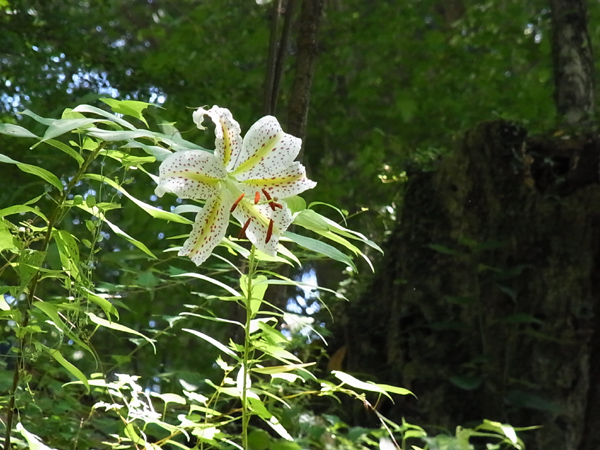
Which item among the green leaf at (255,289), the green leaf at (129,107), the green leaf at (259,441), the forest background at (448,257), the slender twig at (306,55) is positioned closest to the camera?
the green leaf at (129,107)

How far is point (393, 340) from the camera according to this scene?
2996 mm

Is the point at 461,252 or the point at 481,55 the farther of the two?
the point at 481,55

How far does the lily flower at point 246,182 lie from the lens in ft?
2.92

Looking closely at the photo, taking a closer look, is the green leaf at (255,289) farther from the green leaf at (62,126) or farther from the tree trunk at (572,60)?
the tree trunk at (572,60)

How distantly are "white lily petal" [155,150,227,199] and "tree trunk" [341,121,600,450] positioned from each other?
2076mm

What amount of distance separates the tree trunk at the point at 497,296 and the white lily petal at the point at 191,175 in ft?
6.81

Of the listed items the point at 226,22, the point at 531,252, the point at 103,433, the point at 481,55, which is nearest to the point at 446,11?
the point at 481,55

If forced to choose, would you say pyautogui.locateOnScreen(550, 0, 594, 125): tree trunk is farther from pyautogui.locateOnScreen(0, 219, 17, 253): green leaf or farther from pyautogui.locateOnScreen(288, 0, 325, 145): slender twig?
pyautogui.locateOnScreen(0, 219, 17, 253): green leaf

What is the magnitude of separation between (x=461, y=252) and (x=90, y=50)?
6.46ft

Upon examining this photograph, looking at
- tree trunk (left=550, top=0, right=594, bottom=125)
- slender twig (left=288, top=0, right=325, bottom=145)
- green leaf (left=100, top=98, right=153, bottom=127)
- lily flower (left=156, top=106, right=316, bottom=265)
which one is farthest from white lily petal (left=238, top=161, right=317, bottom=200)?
tree trunk (left=550, top=0, right=594, bottom=125)

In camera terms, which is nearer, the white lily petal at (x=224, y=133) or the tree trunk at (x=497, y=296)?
the white lily petal at (x=224, y=133)

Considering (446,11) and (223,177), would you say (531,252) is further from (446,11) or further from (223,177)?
(446,11)

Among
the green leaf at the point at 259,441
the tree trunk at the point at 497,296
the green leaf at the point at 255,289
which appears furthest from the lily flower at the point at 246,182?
the tree trunk at the point at 497,296

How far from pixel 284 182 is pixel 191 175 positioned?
11 centimetres
